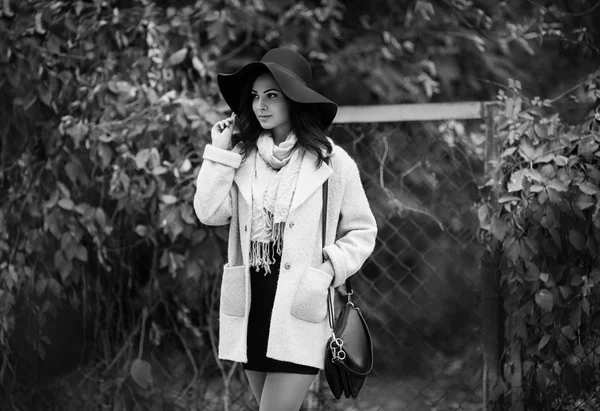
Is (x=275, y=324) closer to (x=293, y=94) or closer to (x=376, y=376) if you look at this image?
(x=293, y=94)

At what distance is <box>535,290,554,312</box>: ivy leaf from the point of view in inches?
114

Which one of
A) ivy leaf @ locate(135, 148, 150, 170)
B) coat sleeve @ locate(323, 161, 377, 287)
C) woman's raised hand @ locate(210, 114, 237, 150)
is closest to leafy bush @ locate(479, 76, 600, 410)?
coat sleeve @ locate(323, 161, 377, 287)

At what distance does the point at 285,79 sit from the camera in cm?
240

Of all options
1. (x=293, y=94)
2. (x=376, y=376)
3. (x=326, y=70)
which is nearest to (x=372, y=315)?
(x=376, y=376)

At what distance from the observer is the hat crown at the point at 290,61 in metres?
2.52

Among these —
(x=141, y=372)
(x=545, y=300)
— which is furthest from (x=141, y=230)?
(x=545, y=300)

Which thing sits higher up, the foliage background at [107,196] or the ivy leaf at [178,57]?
the ivy leaf at [178,57]

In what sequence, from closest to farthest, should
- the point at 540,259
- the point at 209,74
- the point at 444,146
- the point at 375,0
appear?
the point at 540,259 → the point at 444,146 → the point at 209,74 → the point at 375,0

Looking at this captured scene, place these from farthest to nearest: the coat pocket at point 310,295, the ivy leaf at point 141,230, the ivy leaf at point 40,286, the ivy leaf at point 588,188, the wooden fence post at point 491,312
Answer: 1. the ivy leaf at point 40,286
2. the ivy leaf at point 141,230
3. the wooden fence post at point 491,312
4. the ivy leaf at point 588,188
5. the coat pocket at point 310,295

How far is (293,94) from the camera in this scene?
2.38 metres

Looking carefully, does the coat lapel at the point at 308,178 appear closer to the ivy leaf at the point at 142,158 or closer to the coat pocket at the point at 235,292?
the coat pocket at the point at 235,292

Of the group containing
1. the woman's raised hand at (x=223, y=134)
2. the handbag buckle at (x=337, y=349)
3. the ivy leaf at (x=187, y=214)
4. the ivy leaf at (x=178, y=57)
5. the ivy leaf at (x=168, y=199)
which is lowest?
the ivy leaf at (x=187, y=214)

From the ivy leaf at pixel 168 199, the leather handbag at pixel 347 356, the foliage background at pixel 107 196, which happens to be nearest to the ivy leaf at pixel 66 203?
the foliage background at pixel 107 196

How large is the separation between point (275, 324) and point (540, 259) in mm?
1133
